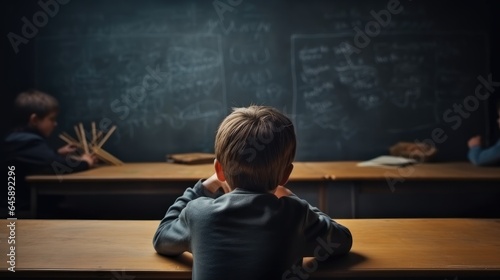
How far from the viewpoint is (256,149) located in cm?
122

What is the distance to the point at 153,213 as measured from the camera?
Answer: 3791 mm

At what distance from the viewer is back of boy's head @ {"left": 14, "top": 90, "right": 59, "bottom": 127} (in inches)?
122

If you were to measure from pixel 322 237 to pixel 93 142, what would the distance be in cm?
272

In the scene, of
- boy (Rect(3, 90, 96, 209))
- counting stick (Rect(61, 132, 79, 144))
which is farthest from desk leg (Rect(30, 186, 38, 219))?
counting stick (Rect(61, 132, 79, 144))

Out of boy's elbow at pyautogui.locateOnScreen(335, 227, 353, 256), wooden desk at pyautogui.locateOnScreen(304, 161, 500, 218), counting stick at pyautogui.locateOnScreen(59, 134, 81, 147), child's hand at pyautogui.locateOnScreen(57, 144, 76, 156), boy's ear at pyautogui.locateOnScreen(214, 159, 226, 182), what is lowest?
wooden desk at pyautogui.locateOnScreen(304, 161, 500, 218)

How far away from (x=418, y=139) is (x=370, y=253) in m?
2.84

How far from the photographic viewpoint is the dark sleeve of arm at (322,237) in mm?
1220

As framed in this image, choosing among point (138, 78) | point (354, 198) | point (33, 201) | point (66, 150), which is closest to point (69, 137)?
point (66, 150)

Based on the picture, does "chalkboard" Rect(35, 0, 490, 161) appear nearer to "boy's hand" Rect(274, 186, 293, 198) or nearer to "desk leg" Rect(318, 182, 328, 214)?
"desk leg" Rect(318, 182, 328, 214)

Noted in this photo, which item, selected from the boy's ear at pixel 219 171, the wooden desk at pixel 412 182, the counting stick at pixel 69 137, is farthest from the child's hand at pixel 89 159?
the boy's ear at pixel 219 171

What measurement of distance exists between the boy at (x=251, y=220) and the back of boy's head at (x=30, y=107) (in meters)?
2.20

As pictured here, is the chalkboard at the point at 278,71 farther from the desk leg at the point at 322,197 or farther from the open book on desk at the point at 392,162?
the desk leg at the point at 322,197

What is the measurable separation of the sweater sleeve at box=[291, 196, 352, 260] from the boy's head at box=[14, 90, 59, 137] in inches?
96.8

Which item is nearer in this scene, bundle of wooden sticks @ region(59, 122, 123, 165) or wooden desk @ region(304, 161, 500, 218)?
wooden desk @ region(304, 161, 500, 218)
